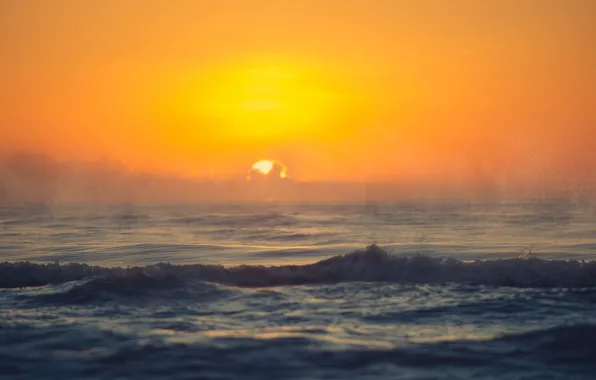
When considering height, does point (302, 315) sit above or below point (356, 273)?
below

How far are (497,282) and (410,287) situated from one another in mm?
2682

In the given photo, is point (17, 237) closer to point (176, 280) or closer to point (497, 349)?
point (176, 280)

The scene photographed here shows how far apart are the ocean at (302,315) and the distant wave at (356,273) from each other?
0.05m

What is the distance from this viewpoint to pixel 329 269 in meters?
18.8

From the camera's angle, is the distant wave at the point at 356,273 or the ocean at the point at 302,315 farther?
the distant wave at the point at 356,273

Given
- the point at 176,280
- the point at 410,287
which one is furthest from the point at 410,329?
the point at 176,280

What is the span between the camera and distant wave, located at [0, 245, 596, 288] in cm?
1706

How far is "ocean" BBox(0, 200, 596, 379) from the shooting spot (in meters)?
9.59

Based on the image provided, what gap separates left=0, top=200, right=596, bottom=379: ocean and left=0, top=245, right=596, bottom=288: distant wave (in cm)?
5

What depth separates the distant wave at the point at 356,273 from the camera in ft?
56.0

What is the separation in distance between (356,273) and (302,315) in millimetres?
5552

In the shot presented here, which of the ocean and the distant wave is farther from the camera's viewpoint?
the distant wave

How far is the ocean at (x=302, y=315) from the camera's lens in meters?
9.59

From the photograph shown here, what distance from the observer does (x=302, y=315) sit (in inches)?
517
